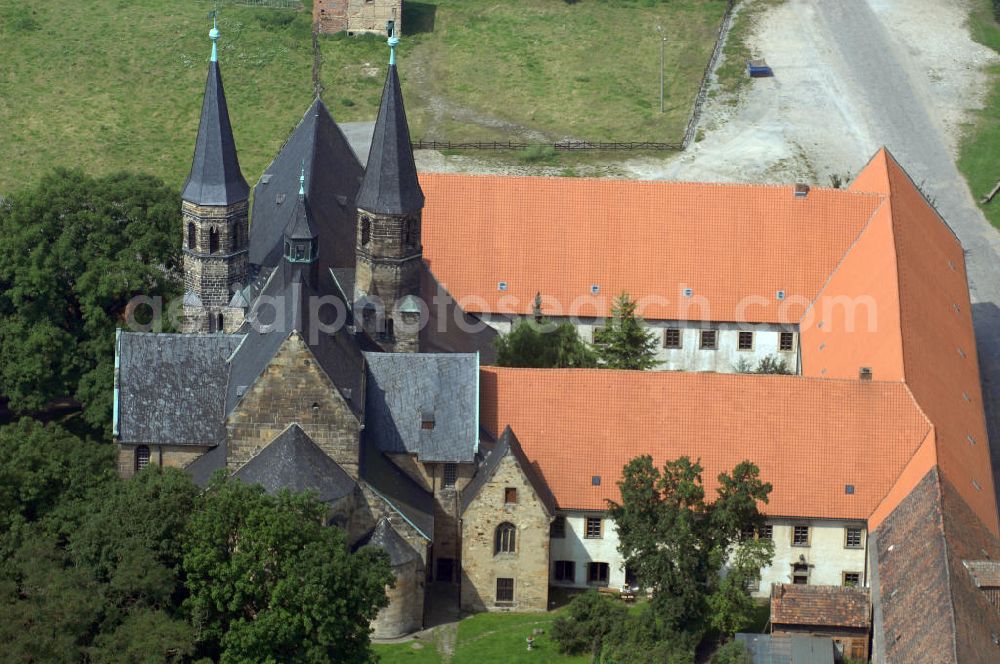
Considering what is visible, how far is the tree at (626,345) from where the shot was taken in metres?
93.2

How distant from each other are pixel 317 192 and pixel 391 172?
7.23 meters

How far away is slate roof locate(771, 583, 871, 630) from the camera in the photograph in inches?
3024

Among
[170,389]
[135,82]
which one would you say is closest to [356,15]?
[135,82]

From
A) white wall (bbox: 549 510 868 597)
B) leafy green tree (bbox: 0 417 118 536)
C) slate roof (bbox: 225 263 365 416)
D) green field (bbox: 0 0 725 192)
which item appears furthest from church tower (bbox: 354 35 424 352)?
green field (bbox: 0 0 725 192)

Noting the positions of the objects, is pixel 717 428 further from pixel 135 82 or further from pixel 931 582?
pixel 135 82

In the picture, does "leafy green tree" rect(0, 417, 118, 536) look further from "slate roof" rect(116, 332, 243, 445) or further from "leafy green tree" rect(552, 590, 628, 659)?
"leafy green tree" rect(552, 590, 628, 659)

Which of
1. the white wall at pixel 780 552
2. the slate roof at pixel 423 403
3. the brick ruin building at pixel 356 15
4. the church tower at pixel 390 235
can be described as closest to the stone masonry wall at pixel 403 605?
the slate roof at pixel 423 403

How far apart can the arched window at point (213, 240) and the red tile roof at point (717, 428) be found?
1255 cm

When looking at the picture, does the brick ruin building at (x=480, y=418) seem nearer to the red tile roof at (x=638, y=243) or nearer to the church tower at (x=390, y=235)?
the church tower at (x=390, y=235)

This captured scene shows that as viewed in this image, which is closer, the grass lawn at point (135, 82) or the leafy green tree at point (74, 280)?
the leafy green tree at point (74, 280)

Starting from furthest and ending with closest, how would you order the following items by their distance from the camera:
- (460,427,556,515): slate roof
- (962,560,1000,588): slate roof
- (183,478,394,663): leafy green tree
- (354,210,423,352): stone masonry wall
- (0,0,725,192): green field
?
1. (0,0,725,192): green field
2. (354,210,423,352): stone masonry wall
3. (460,427,556,515): slate roof
4. (962,560,1000,588): slate roof
5. (183,478,394,663): leafy green tree

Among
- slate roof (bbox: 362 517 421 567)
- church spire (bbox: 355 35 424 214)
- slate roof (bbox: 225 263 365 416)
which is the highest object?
church spire (bbox: 355 35 424 214)

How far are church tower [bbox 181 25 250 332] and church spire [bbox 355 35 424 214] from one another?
17.6ft

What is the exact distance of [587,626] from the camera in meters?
78.6
